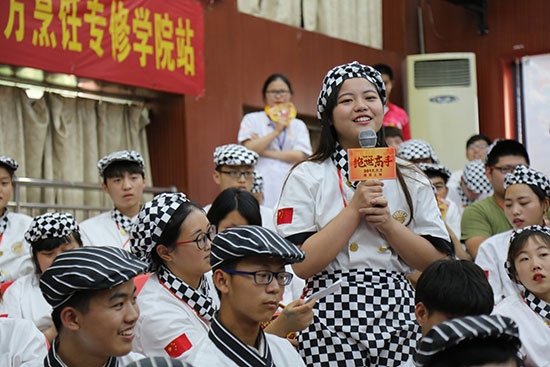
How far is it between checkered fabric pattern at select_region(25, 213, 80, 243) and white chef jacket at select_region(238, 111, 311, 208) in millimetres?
2390

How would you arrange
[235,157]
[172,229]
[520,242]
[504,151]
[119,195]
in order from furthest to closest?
Result: 1. [235,157]
2. [504,151]
3. [119,195]
4. [520,242]
5. [172,229]

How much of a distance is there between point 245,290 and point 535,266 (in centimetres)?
162

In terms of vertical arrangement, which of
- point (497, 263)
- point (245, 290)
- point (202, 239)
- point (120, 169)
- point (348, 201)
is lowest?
point (497, 263)

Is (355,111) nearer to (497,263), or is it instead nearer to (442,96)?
(497,263)

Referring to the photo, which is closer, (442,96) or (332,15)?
(332,15)

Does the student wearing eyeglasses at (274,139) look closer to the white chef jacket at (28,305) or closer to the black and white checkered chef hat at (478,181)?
the black and white checkered chef hat at (478,181)

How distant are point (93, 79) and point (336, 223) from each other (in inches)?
154

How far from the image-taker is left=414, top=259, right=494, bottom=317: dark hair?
7.80ft

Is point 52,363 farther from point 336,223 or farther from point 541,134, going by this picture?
point 541,134

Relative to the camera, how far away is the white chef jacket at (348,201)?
249 centimetres

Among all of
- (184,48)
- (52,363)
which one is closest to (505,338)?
(52,363)

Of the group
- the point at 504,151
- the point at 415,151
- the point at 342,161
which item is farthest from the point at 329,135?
the point at 415,151

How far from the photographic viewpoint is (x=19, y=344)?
9.02 ft

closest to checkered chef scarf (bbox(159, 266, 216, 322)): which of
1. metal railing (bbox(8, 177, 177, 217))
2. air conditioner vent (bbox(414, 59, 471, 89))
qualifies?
metal railing (bbox(8, 177, 177, 217))
